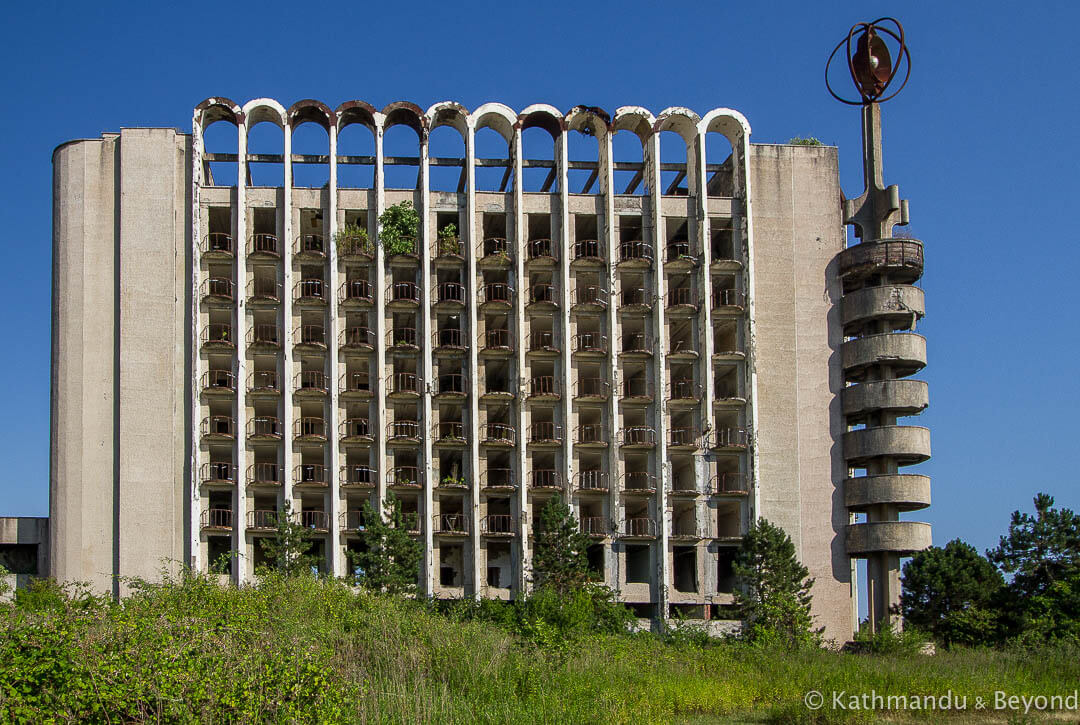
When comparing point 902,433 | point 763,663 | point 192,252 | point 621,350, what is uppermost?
point 192,252

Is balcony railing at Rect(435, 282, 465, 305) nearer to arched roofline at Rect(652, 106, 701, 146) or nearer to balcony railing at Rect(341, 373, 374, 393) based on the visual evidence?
balcony railing at Rect(341, 373, 374, 393)

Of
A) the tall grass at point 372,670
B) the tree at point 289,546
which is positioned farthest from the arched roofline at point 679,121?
the tall grass at point 372,670

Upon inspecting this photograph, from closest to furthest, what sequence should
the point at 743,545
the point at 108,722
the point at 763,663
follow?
the point at 108,722, the point at 763,663, the point at 743,545

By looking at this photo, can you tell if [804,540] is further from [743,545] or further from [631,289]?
[631,289]

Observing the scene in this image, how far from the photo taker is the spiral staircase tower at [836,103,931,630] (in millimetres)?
65938

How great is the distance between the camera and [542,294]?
70.4 m

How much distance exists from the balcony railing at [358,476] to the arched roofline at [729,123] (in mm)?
25411

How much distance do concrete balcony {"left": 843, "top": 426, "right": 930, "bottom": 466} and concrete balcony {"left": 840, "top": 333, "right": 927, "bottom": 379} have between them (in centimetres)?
346

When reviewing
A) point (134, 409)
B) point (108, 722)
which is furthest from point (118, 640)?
point (134, 409)

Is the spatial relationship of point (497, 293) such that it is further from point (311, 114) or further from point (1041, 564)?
point (1041, 564)

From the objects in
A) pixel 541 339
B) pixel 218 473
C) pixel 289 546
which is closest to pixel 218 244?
pixel 218 473

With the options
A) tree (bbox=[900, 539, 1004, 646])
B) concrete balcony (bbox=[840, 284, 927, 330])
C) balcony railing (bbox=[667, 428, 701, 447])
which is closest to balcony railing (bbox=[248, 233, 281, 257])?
balcony railing (bbox=[667, 428, 701, 447])

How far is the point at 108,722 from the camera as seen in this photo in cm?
2419

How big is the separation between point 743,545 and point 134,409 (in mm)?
31150
